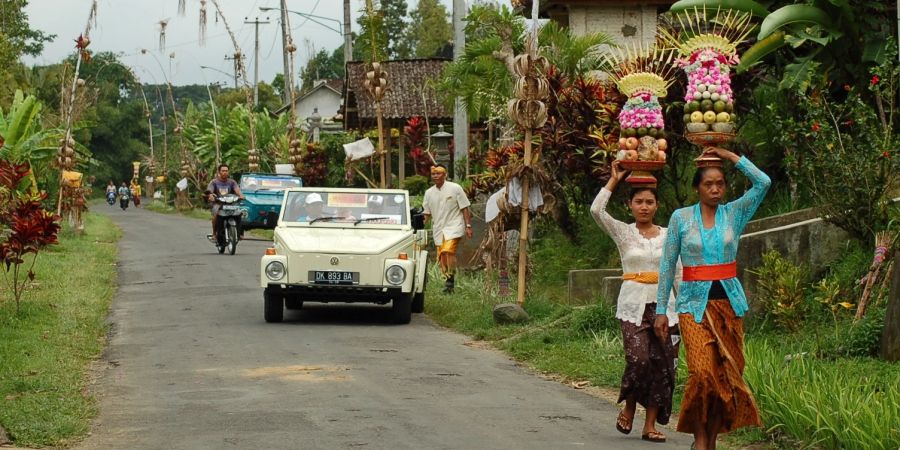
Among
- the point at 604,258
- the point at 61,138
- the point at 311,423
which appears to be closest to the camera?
the point at 311,423

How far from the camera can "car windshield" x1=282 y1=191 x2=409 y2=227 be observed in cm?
1716

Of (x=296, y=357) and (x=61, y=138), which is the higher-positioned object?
(x=61, y=138)

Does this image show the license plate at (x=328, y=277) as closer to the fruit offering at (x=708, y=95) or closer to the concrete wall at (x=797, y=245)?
the concrete wall at (x=797, y=245)

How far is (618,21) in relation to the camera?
24.6 meters

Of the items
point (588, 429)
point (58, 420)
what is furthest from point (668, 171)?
point (58, 420)

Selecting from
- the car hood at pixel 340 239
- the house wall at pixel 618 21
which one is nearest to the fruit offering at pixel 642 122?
the car hood at pixel 340 239

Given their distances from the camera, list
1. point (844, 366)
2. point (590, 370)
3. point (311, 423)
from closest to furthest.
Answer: point (311, 423)
point (844, 366)
point (590, 370)

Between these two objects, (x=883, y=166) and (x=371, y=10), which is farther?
(x=371, y=10)

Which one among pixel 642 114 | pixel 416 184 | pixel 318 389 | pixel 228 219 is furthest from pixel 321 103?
pixel 642 114

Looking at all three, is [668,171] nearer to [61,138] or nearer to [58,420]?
[58,420]

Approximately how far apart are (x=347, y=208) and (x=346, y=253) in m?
1.56

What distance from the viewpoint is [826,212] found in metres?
13.2

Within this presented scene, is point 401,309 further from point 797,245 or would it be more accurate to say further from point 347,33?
point 347,33

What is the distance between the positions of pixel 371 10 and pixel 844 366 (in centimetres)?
1954
